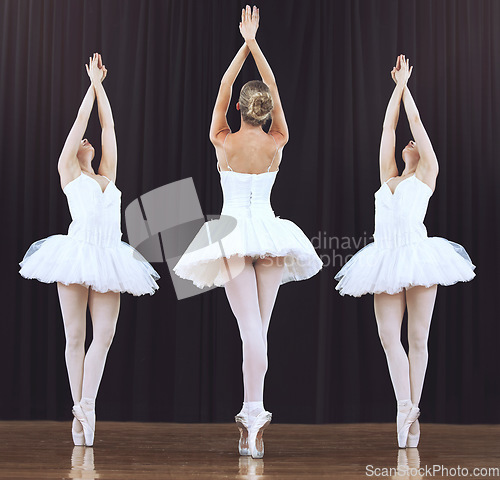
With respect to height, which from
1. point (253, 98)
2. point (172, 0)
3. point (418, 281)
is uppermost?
point (172, 0)

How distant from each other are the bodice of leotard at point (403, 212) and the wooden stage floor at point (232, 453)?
966 millimetres

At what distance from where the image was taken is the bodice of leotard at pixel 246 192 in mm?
3174

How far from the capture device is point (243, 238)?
3.07m

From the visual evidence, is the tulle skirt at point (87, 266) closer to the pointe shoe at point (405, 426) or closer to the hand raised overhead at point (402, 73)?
the pointe shoe at point (405, 426)

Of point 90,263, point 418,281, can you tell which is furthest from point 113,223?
point 418,281

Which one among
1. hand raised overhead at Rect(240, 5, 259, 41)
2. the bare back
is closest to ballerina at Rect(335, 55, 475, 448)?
the bare back

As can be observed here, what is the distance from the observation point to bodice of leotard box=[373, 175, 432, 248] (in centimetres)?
347

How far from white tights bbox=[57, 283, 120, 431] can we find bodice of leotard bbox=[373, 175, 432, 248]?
133 centimetres

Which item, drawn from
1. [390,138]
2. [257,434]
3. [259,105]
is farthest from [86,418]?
[390,138]

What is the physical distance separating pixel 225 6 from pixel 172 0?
35cm

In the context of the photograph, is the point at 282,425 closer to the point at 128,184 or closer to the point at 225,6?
the point at 128,184

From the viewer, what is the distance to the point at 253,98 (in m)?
3.13

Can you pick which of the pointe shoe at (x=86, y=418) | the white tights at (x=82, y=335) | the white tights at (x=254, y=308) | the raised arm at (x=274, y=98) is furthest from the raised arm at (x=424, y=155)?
the pointe shoe at (x=86, y=418)

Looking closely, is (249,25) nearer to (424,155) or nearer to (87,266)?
(424,155)
